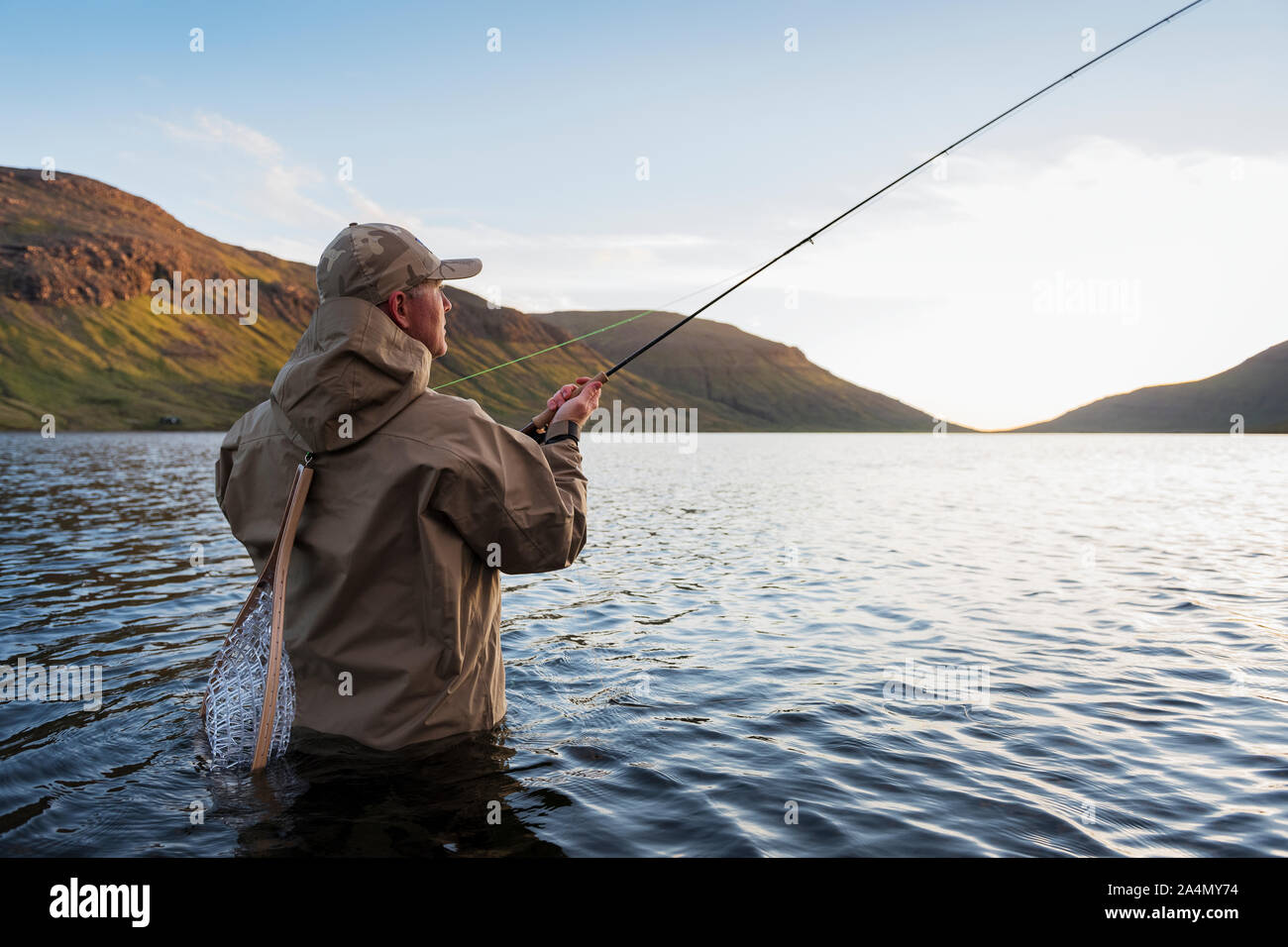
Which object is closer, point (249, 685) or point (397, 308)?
point (397, 308)

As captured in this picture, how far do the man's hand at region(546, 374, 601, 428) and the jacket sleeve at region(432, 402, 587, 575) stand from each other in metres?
0.35

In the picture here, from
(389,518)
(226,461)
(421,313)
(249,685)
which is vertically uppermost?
(421,313)

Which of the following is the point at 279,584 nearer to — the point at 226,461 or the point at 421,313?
the point at 226,461

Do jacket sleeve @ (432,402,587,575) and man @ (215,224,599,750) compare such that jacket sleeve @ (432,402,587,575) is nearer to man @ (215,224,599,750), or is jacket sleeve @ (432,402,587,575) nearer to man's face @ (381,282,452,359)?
man @ (215,224,599,750)

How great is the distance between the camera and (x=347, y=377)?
3916mm

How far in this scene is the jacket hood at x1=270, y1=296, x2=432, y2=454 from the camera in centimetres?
392

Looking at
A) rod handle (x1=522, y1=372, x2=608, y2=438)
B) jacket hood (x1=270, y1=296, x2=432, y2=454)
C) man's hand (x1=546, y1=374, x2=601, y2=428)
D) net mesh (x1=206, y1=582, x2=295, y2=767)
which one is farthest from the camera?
rod handle (x1=522, y1=372, x2=608, y2=438)

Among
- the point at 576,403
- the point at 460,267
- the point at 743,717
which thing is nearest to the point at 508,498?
the point at 576,403

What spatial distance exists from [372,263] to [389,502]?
3.75 feet

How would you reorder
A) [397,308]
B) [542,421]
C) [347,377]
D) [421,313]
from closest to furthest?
[347,377] < [397,308] < [421,313] < [542,421]

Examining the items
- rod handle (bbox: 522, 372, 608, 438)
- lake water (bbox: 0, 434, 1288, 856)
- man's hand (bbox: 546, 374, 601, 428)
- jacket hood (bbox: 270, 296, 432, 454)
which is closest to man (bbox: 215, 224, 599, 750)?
jacket hood (bbox: 270, 296, 432, 454)

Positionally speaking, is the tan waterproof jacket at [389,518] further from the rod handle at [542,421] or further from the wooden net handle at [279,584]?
the rod handle at [542,421]

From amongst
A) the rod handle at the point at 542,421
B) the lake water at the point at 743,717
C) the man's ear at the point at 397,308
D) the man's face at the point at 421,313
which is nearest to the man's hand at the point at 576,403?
the rod handle at the point at 542,421
